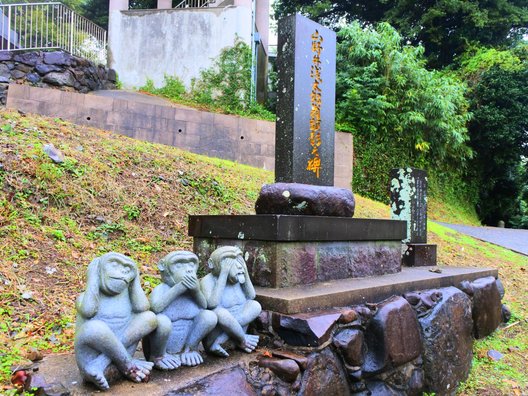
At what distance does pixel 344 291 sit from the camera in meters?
3.15

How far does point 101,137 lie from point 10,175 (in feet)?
7.86

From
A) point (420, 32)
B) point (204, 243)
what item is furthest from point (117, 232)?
point (420, 32)

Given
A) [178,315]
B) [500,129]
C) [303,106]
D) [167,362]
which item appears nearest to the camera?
[167,362]

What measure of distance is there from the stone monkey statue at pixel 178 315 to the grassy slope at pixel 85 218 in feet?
3.20

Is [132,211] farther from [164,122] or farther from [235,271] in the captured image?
[164,122]

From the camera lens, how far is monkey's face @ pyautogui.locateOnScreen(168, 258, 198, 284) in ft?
7.84

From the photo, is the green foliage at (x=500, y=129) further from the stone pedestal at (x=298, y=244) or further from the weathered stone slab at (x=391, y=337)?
the weathered stone slab at (x=391, y=337)

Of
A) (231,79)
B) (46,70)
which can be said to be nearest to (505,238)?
(231,79)

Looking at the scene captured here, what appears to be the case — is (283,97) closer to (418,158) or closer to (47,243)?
(47,243)

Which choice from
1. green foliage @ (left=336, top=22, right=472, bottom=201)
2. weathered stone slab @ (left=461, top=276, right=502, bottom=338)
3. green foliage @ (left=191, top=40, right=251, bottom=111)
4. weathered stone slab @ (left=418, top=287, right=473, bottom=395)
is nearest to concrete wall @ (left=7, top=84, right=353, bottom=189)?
green foliage @ (left=191, top=40, right=251, bottom=111)

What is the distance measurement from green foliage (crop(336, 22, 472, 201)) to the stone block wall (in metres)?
7.30

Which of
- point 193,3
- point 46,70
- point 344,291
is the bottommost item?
point 344,291

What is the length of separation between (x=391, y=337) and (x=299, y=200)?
1.31m

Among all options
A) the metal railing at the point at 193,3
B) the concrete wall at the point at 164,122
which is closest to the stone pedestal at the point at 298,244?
the concrete wall at the point at 164,122
